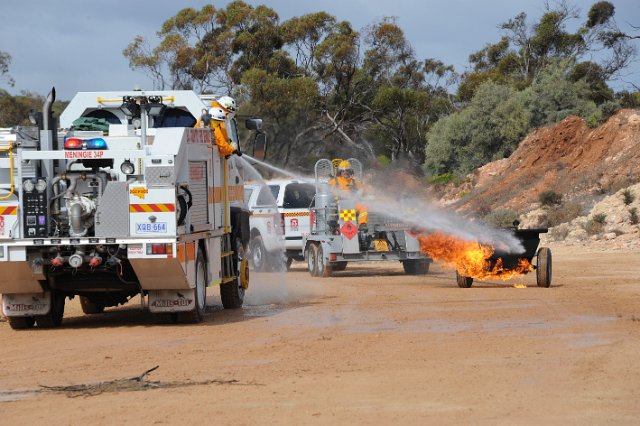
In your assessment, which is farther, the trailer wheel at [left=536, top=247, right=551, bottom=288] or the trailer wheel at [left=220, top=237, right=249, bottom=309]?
the trailer wheel at [left=536, top=247, right=551, bottom=288]

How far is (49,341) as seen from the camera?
43.4 ft

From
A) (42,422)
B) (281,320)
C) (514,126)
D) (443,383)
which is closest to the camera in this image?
(42,422)

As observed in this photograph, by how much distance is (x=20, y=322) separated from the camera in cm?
1478

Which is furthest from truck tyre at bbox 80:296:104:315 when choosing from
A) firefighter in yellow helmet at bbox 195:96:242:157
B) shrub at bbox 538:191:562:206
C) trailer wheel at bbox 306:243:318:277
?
shrub at bbox 538:191:562:206

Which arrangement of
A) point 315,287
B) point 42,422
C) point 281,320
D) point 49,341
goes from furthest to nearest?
point 315,287 → point 281,320 → point 49,341 → point 42,422

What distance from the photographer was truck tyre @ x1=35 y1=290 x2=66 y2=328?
48.1 ft

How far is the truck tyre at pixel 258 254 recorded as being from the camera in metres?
26.0

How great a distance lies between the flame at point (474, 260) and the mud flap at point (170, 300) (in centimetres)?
625

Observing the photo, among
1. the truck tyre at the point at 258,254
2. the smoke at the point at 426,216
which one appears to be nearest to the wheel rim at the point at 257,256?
the truck tyre at the point at 258,254

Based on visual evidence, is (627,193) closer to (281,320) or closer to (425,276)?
(425,276)

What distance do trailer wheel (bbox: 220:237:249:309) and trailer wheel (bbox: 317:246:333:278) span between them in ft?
21.8

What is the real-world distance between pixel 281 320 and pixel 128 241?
2.61 m

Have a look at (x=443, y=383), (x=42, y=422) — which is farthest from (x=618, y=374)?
(x=42, y=422)

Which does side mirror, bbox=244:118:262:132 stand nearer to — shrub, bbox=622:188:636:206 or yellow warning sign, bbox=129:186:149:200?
yellow warning sign, bbox=129:186:149:200
